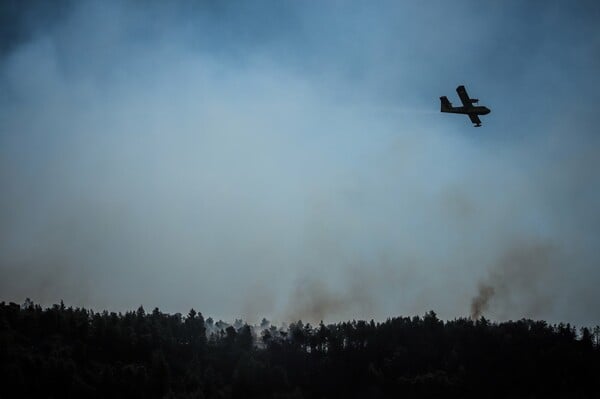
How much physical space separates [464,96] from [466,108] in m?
2.04

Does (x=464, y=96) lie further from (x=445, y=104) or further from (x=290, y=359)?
(x=290, y=359)

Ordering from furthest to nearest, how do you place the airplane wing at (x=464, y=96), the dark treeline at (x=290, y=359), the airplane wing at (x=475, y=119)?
1. the dark treeline at (x=290, y=359)
2. the airplane wing at (x=475, y=119)
3. the airplane wing at (x=464, y=96)

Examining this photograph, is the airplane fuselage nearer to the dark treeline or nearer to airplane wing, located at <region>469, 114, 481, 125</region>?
airplane wing, located at <region>469, 114, 481, 125</region>

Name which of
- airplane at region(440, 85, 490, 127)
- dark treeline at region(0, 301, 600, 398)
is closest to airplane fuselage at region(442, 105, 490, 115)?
airplane at region(440, 85, 490, 127)

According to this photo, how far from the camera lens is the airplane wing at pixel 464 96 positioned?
89438mm

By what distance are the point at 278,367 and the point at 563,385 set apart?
57.4 m

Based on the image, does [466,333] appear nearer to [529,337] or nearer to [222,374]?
[529,337]

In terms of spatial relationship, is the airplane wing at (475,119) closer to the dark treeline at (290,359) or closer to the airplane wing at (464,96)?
the airplane wing at (464,96)

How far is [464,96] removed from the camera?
297 ft

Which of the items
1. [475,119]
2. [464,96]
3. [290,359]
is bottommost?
[290,359]

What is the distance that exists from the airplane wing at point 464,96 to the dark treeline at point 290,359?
6839 cm

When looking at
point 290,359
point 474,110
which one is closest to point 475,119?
point 474,110

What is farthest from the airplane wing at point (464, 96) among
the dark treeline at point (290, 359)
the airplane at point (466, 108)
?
the dark treeline at point (290, 359)

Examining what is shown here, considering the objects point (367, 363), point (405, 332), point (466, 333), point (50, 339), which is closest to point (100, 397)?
point (50, 339)
